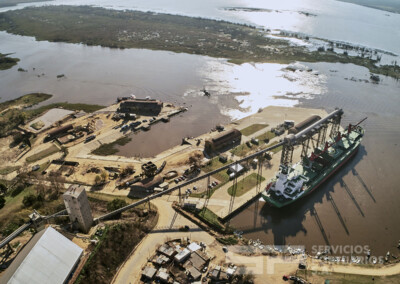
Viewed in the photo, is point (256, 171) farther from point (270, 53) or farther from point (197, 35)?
point (197, 35)

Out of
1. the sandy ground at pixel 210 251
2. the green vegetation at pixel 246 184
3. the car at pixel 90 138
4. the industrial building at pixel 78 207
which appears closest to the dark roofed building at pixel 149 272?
the sandy ground at pixel 210 251

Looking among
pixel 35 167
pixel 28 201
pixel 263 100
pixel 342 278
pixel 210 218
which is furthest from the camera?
pixel 263 100

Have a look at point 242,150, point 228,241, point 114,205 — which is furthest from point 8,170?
point 242,150

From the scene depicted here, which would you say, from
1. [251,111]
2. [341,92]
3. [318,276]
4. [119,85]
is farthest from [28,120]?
[341,92]

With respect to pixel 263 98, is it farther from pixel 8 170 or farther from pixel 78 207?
pixel 8 170

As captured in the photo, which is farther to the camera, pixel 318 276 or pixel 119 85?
pixel 119 85

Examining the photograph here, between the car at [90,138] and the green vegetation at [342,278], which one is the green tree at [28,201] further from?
the green vegetation at [342,278]
